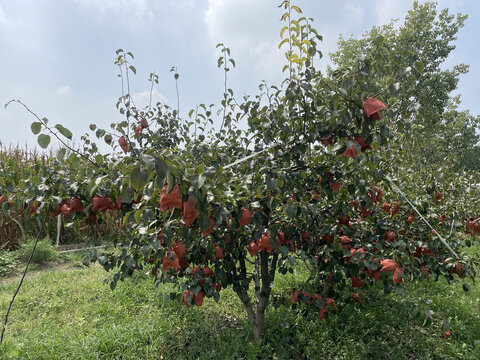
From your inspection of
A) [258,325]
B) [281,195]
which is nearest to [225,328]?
[258,325]

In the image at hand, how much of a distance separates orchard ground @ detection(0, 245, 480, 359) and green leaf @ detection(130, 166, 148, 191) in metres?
1.45

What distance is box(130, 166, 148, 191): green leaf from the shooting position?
807 mm

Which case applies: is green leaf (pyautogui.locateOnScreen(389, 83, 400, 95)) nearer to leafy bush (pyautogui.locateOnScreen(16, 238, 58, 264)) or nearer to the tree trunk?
the tree trunk

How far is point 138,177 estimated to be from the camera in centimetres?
81

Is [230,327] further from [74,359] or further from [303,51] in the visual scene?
[303,51]

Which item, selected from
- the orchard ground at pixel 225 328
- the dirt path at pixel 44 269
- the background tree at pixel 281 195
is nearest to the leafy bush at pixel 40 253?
the dirt path at pixel 44 269

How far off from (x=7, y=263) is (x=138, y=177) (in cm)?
475

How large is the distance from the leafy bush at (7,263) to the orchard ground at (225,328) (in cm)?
100

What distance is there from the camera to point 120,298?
3.06 metres

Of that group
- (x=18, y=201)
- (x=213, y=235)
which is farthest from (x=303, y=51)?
(x=18, y=201)

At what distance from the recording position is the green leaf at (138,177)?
81 centimetres

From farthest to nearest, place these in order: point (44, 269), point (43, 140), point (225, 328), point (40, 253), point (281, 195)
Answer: point (40, 253), point (44, 269), point (225, 328), point (281, 195), point (43, 140)

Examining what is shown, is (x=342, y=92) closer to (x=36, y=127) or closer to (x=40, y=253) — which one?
(x=36, y=127)

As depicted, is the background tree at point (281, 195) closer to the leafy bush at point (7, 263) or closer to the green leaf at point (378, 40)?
the green leaf at point (378, 40)
